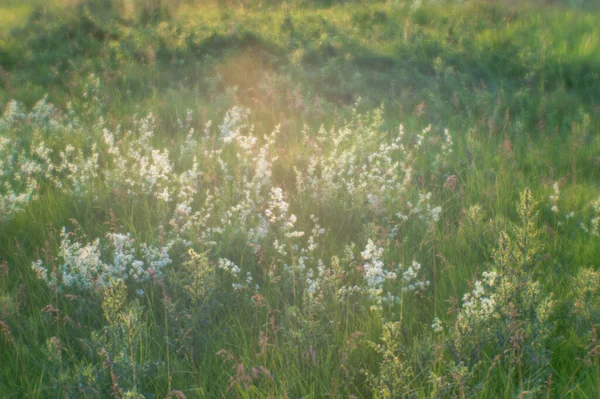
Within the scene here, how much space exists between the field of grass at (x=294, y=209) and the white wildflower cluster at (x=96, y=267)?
0.02 meters

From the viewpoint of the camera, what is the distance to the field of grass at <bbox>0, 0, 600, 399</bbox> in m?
2.90

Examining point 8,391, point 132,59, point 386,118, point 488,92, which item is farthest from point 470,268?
point 132,59

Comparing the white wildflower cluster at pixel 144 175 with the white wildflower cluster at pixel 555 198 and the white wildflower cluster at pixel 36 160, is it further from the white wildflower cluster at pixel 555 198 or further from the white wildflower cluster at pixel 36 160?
the white wildflower cluster at pixel 555 198

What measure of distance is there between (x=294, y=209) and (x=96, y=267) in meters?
1.62

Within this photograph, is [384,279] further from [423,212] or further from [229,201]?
[229,201]

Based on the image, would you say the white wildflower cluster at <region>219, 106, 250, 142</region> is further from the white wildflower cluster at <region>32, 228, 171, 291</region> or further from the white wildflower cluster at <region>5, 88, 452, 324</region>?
the white wildflower cluster at <region>32, 228, 171, 291</region>

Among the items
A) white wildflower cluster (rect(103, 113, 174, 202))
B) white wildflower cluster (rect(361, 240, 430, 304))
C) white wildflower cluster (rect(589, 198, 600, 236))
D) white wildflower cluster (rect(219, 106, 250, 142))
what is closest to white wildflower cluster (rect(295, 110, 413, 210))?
white wildflower cluster (rect(219, 106, 250, 142))

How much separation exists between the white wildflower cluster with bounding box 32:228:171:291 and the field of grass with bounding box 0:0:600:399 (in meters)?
0.02

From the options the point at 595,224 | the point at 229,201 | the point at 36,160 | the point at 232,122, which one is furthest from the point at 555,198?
the point at 36,160

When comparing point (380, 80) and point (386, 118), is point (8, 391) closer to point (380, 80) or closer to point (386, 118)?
point (386, 118)

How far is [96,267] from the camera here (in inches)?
140

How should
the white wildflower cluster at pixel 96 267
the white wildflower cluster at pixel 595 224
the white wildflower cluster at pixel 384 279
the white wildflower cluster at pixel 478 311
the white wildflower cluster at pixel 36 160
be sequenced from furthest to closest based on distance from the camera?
the white wildflower cluster at pixel 36 160 → the white wildflower cluster at pixel 595 224 → the white wildflower cluster at pixel 96 267 → the white wildflower cluster at pixel 384 279 → the white wildflower cluster at pixel 478 311

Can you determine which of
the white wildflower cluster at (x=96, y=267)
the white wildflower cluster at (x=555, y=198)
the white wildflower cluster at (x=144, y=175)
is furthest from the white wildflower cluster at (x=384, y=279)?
the white wildflower cluster at (x=144, y=175)

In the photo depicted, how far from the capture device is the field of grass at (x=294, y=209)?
2.90 m
